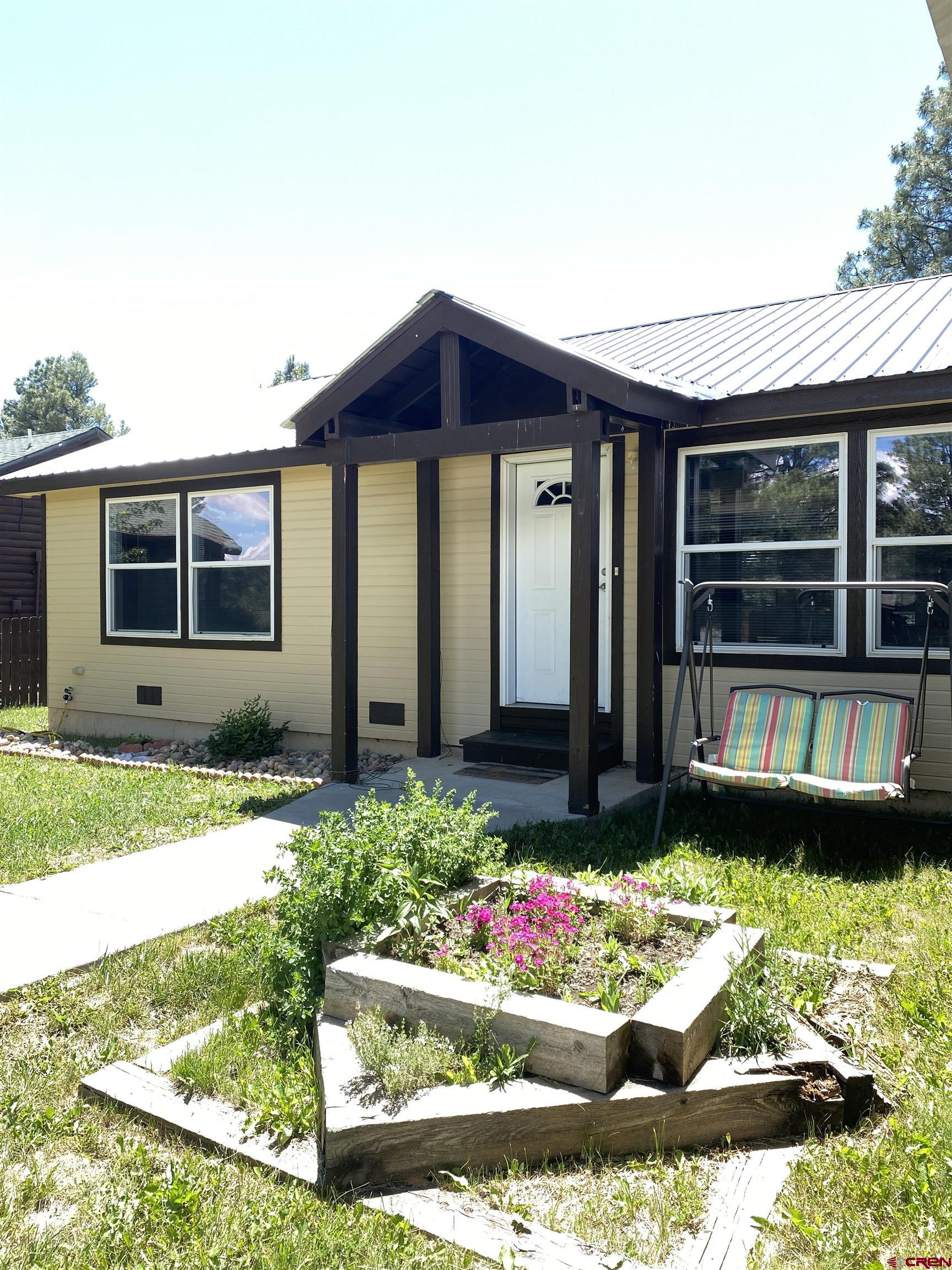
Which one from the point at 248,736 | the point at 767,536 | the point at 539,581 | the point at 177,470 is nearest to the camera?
the point at 767,536

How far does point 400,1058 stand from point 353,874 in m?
0.77

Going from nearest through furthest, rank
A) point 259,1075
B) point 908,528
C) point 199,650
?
point 259,1075 < point 908,528 < point 199,650

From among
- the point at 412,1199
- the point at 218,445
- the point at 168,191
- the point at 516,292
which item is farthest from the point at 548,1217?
the point at 516,292

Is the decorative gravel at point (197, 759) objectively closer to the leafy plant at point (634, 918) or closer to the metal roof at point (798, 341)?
the metal roof at point (798, 341)

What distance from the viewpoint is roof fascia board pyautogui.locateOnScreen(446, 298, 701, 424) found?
552 centimetres

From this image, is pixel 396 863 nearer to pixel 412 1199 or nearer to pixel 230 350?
pixel 412 1199

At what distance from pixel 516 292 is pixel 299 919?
1831 centimetres

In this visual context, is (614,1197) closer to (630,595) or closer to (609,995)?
(609,995)

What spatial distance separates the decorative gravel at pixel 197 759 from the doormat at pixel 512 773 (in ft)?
3.04

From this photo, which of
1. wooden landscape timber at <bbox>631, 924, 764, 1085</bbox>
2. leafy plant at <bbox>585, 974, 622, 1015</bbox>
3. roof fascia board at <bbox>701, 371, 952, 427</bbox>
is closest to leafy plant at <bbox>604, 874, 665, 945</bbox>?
wooden landscape timber at <bbox>631, 924, 764, 1085</bbox>

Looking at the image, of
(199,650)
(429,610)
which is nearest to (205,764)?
(199,650)

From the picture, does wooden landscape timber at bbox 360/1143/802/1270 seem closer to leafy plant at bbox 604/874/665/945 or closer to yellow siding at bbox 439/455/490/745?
leafy plant at bbox 604/874/665/945

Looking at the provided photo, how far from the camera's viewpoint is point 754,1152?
2.50 metres

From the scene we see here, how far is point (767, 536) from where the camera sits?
6.42 metres
